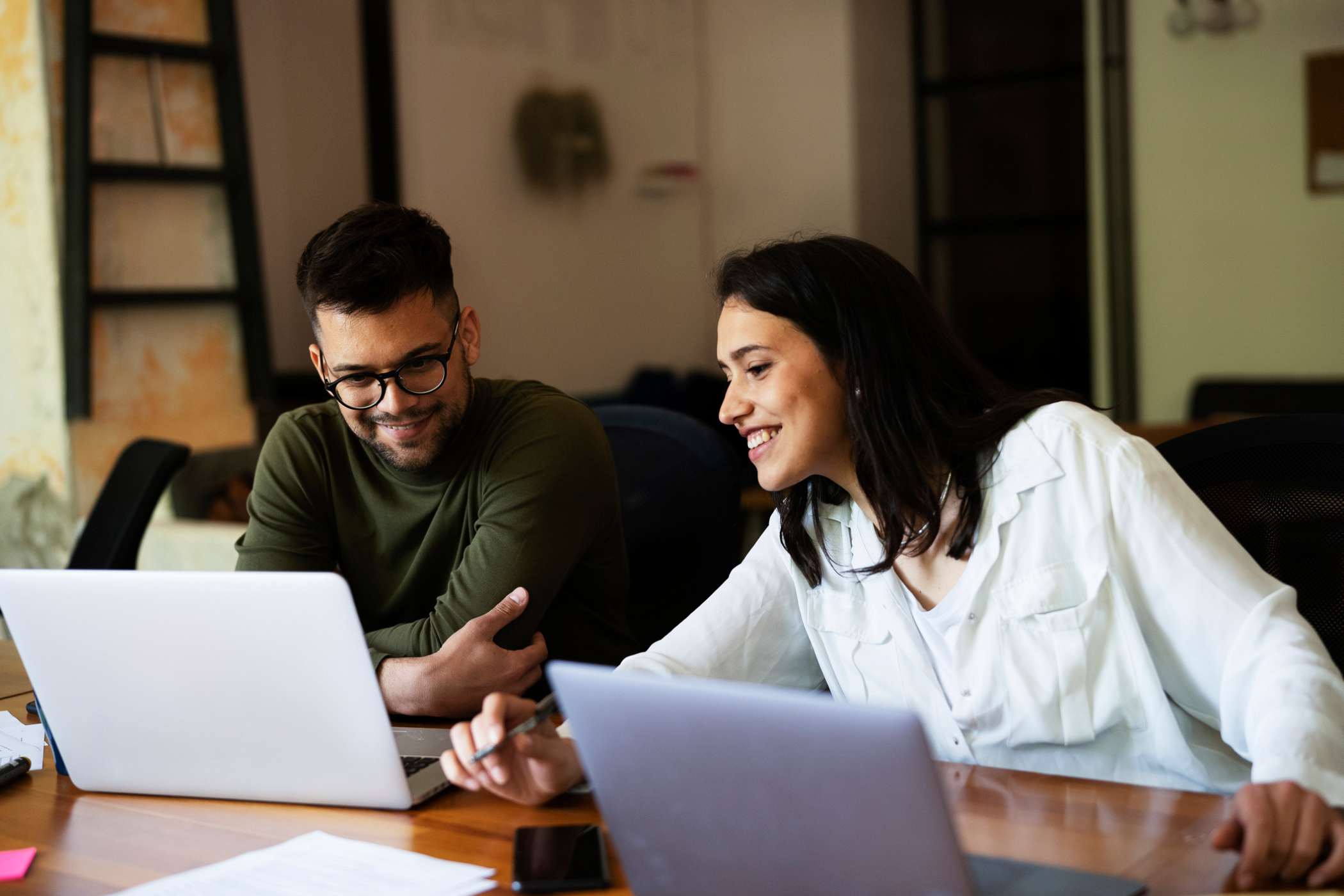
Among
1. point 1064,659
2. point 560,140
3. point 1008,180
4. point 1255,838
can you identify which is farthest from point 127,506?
point 1008,180

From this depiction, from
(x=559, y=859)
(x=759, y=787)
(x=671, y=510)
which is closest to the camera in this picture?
(x=759, y=787)

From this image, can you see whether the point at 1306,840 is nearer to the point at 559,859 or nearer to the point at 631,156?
the point at 559,859

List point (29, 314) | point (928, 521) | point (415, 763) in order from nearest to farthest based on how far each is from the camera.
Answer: point (415, 763), point (928, 521), point (29, 314)

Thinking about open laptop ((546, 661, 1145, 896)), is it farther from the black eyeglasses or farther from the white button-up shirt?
the black eyeglasses

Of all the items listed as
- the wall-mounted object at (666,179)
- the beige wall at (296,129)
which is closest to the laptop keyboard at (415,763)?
the beige wall at (296,129)

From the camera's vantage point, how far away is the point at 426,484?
6.18ft

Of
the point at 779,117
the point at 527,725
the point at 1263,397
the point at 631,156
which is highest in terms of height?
the point at 779,117

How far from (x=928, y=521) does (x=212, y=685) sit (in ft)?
2.51

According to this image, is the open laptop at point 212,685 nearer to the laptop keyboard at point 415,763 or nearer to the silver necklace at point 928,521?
the laptop keyboard at point 415,763

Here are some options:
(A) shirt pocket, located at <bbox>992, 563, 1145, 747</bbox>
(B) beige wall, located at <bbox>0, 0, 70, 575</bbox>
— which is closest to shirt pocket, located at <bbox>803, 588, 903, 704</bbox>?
(A) shirt pocket, located at <bbox>992, 563, 1145, 747</bbox>

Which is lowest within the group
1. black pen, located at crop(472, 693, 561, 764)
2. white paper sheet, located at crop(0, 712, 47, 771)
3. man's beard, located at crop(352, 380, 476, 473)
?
white paper sheet, located at crop(0, 712, 47, 771)

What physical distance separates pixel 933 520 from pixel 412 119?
4.54 metres

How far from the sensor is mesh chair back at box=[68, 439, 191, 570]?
2795 mm

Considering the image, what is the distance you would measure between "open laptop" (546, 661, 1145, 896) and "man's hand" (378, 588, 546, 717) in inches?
23.1
